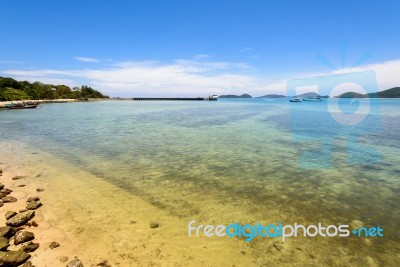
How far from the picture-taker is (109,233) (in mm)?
7684

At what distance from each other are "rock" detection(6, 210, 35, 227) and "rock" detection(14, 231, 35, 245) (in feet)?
2.40

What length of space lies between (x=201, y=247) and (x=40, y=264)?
4263mm

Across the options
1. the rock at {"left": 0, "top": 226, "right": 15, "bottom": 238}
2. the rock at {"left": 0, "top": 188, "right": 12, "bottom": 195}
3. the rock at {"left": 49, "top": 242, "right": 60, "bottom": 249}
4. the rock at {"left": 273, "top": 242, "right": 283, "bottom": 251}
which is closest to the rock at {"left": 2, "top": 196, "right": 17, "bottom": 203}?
the rock at {"left": 0, "top": 188, "right": 12, "bottom": 195}

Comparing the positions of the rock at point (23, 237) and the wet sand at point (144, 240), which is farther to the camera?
the rock at point (23, 237)

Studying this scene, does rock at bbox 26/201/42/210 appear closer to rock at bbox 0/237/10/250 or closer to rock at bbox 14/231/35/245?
rock at bbox 14/231/35/245

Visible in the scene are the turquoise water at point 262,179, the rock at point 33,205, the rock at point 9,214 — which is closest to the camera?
the rock at point 9,214

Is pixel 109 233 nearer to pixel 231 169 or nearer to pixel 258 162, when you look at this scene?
pixel 231 169

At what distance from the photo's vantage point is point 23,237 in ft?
23.0

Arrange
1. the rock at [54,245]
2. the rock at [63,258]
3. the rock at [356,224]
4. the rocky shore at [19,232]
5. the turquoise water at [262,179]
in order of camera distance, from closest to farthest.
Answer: the rocky shore at [19,232]
the rock at [63,258]
the rock at [54,245]
the rock at [356,224]
the turquoise water at [262,179]

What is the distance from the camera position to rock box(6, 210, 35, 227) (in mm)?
7781

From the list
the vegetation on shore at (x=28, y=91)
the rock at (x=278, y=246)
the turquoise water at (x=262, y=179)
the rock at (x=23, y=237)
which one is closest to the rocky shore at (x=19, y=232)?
the rock at (x=23, y=237)

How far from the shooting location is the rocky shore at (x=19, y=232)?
20.0 ft

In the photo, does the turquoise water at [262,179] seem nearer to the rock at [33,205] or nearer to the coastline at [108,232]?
the coastline at [108,232]

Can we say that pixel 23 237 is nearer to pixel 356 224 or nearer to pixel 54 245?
pixel 54 245
